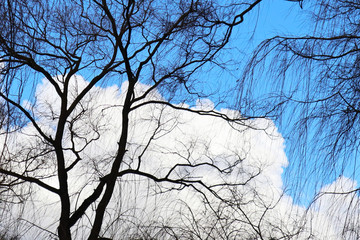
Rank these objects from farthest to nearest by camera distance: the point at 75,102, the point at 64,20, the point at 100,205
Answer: the point at 75,102
the point at 64,20
the point at 100,205

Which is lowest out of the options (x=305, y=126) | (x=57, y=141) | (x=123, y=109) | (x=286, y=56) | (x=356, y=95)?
(x=305, y=126)

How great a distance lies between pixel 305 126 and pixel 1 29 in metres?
1.46

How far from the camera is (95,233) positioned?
3771 millimetres

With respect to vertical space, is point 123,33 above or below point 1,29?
above

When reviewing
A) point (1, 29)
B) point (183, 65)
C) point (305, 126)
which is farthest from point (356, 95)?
point (183, 65)

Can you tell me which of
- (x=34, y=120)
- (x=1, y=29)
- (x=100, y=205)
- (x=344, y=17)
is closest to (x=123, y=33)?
(x=34, y=120)

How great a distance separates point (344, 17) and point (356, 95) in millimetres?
402

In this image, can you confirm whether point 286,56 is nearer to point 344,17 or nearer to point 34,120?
point 344,17

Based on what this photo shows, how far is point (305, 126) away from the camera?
6.35ft

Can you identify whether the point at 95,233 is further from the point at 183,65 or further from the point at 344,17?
the point at 344,17

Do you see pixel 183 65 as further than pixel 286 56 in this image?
Yes

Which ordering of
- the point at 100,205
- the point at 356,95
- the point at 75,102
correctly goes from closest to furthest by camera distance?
1. the point at 356,95
2. the point at 100,205
3. the point at 75,102

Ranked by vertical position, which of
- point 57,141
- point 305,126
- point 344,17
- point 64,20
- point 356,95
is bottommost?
point 305,126

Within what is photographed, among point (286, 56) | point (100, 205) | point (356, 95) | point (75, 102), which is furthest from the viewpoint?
point (75, 102)
